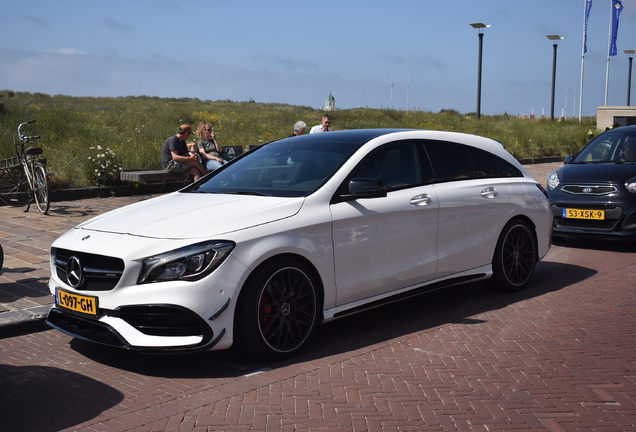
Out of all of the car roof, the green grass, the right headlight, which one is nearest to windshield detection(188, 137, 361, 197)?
the car roof

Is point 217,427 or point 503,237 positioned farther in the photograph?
point 503,237

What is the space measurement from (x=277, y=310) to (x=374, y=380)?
81 centimetres

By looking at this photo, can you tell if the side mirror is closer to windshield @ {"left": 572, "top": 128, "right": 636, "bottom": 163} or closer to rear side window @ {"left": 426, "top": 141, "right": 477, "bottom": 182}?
rear side window @ {"left": 426, "top": 141, "right": 477, "bottom": 182}

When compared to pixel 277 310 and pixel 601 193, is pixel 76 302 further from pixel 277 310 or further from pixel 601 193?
pixel 601 193

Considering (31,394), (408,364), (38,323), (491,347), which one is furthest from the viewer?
(38,323)

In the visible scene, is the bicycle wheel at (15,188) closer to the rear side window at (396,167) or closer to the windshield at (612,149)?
the rear side window at (396,167)

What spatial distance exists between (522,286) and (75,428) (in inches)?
183

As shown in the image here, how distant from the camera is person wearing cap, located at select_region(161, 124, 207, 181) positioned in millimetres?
12617

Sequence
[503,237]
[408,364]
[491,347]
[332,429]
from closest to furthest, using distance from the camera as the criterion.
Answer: [332,429]
[408,364]
[491,347]
[503,237]

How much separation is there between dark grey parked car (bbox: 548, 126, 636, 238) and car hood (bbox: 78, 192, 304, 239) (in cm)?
571

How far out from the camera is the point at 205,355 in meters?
5.04

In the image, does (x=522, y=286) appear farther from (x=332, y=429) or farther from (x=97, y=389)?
(x=97, y=389)

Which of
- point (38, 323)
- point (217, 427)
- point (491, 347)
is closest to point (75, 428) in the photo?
point (217, 427)

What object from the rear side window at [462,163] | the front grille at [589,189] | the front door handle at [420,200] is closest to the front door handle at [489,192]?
the rear side window at [462,163]
